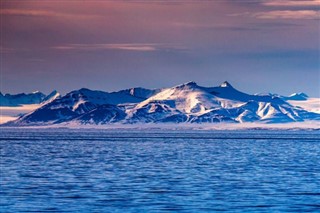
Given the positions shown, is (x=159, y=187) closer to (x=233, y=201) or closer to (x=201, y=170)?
(x=233, y=201)

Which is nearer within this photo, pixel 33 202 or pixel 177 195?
pixel 33 202

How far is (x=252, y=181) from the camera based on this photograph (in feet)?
219

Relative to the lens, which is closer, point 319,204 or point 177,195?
point 319,204

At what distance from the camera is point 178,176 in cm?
7200

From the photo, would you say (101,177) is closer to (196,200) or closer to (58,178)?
(58,178)

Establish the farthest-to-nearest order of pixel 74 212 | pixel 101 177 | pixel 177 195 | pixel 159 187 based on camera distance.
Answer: pixel 101 177 → pixel 159 187 → pixel 177 195 → pixel 74 212

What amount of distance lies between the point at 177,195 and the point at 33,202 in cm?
940

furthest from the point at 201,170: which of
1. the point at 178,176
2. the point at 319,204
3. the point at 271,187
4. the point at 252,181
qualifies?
the point at 319,204

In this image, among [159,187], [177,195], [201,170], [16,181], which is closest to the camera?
[177,195]

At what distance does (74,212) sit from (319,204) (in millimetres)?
14183

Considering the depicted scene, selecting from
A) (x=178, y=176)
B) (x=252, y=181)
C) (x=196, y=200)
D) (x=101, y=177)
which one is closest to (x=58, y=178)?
(x=101, y=177)

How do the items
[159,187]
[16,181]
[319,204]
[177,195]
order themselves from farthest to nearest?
[16,181]
[159,187]
[177,195]
[319,204]

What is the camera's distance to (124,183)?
6425cm

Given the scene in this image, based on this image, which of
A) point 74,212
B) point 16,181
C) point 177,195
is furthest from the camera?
point 16,181
